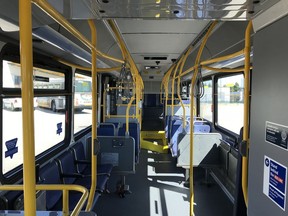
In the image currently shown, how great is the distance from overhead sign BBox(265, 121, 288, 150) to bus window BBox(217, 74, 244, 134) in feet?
10.4

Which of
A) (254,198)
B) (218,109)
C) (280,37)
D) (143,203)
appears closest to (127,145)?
(143,203)

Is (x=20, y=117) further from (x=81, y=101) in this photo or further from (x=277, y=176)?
(x=81, y=101)

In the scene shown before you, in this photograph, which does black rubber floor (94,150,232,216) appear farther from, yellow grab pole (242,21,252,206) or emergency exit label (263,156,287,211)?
emergency exit label (263,156,287,211)

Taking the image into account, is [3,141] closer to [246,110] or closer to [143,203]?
[246,110]

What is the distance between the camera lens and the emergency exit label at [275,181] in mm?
928

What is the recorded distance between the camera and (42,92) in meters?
3.00

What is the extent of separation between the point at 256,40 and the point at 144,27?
2.13 meters

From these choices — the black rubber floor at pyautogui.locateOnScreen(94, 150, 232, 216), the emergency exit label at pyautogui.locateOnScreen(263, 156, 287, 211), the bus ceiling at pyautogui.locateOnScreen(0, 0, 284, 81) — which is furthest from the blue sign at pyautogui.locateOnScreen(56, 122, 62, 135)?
the emergency exit label at pyautogui.locateOnScreen(263, 156, 287, 211)

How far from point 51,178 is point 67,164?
59cm

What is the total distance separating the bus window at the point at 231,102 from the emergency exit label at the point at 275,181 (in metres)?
3.18

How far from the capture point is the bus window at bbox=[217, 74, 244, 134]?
442cm

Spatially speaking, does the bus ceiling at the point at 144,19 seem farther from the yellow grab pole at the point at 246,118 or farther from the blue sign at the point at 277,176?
the blue sign at the point at 277,176

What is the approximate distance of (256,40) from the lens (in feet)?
3.74

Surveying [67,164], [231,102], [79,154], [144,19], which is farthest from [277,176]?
[231,102]
